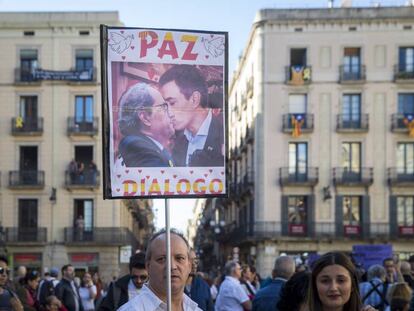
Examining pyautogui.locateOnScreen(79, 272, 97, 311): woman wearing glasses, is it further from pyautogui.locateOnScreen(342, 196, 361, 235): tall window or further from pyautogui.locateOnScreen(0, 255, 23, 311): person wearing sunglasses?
pyautogui.locateOnScreen(342, 196, 361, 235): tall window

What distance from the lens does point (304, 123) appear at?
4053 centimetres

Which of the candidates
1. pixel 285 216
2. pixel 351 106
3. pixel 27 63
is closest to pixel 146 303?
pixel 285 216

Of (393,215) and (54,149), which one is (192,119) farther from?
(54,149)

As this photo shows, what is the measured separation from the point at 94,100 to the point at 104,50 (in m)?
37.1

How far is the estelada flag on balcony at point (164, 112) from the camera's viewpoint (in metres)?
4.73

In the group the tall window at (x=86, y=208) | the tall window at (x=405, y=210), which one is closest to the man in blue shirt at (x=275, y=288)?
the tall window at (x=405, y=210)

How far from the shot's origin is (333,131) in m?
40.7

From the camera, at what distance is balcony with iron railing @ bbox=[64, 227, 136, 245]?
135 ft

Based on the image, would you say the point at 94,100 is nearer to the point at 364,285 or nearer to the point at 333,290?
the point at 364,285

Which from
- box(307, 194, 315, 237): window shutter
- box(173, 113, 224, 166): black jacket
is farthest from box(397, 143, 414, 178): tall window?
box(173, 113, 224, 166): black jacket

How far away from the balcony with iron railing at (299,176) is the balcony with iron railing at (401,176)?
3735 mm

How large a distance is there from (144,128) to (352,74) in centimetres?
3720

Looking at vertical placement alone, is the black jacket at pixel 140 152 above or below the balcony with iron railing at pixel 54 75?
below

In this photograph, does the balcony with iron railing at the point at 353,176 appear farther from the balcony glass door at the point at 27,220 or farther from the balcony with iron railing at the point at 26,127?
the balcony glass door at the point at 27,220
